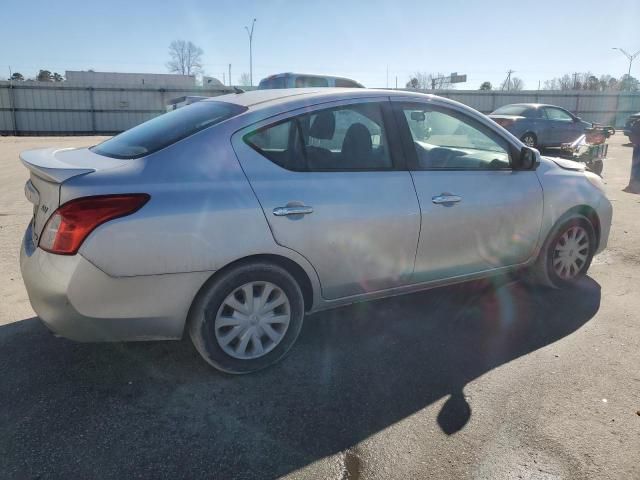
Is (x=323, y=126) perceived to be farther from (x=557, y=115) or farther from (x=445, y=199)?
(x=557, y=115)

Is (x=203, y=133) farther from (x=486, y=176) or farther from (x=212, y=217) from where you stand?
(x=486, y=176)

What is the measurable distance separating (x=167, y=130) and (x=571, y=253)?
346cm

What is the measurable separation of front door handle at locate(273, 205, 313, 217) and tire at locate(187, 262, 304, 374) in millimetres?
305

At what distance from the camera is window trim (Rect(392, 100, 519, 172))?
353 cm

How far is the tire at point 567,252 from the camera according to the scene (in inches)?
170

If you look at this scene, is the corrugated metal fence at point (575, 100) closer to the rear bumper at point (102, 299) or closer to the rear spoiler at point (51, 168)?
the rear spoiler at point (51, 168)

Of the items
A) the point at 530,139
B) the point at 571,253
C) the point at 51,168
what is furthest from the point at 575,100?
the point at 51,168

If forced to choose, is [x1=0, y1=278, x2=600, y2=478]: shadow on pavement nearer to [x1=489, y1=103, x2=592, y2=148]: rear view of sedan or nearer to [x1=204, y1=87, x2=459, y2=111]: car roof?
[x1=204, y1=87, x2=459, y2=111]: car roof

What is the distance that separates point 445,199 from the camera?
140 inches

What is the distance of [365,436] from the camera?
8.47 ft

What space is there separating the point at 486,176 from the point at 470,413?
1.80m

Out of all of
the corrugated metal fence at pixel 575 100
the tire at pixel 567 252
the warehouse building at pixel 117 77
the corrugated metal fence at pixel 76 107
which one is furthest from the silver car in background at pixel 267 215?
the warehouse building at pixel 117 77

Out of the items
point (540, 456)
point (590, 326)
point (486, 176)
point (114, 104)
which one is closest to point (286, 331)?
point (540, 456)

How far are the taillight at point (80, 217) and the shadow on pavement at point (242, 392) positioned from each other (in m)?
0.89
